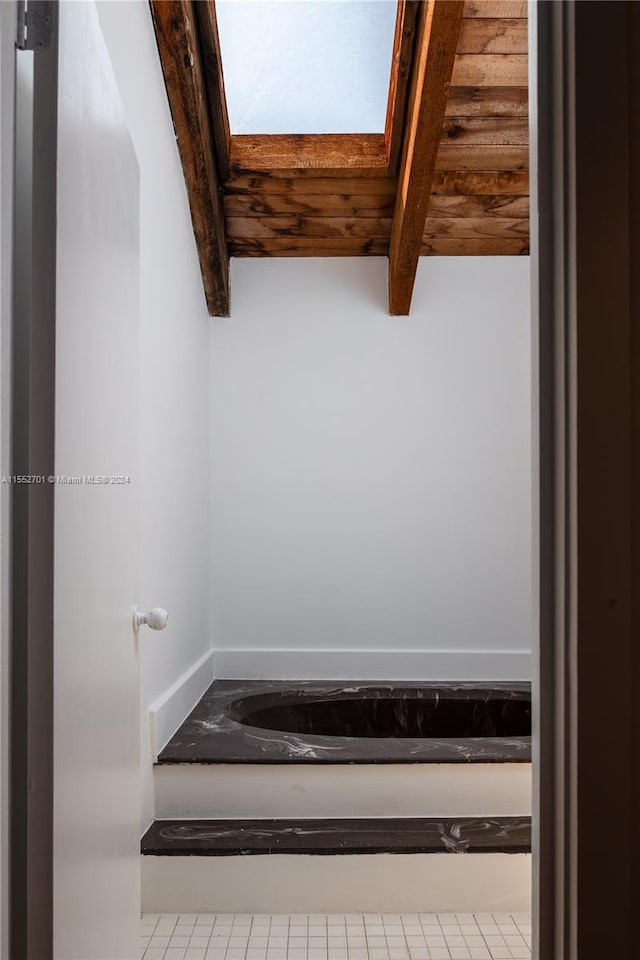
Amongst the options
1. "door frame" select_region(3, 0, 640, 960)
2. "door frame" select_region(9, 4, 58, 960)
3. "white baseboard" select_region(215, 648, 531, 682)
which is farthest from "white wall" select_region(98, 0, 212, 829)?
"door frame" select_region(3, 0, 640, 960)

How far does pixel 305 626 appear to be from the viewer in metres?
3.71

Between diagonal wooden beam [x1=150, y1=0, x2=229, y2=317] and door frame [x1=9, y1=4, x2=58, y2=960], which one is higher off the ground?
diagonal wooden beam [x1=150, y1=0, x2=229, y2=317]

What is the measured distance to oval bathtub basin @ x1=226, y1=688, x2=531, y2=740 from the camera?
10.7ft

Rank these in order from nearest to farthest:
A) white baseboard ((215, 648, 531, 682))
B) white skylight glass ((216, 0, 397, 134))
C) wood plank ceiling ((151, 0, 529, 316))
Result: wood plank ceiling ((151, 0, 529, 316)) → white skylight glass ((216, 0, 397, 134)) → white baseboard ((215, 648, 531, 682))

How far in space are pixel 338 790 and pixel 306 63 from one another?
8.12 feet

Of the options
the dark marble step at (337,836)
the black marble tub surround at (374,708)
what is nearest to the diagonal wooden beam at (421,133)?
the black marble tub surround at (374,708)

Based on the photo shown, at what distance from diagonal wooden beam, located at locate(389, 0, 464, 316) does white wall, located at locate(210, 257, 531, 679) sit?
1.02 ft

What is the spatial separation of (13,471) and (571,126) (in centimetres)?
72

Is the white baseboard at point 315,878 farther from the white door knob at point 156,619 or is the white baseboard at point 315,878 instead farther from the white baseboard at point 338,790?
the white door knob at point 156,619

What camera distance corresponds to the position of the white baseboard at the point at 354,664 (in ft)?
12.1

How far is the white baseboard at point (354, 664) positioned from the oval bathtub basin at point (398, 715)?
307 millimetres

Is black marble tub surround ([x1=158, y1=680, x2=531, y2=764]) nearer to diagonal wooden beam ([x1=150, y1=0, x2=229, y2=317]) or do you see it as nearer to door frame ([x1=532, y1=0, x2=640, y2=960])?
diagonal wooden beam ([x1=150, y1=0, x2=229, y2=317])

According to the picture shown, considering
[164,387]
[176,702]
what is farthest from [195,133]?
[176,702]

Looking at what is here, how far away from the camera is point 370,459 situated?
12.3ft
